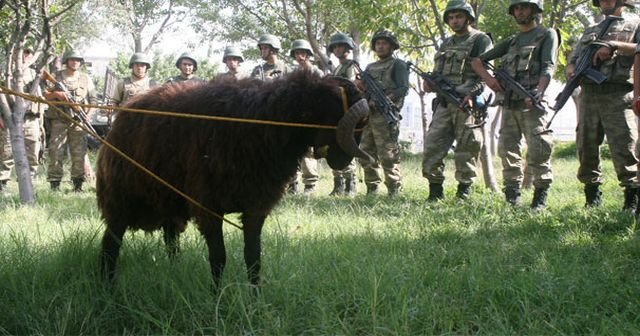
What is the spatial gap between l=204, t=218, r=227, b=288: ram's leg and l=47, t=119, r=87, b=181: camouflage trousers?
6933 millimetres

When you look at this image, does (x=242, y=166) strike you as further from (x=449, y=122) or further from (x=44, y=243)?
(x=449, y=122)

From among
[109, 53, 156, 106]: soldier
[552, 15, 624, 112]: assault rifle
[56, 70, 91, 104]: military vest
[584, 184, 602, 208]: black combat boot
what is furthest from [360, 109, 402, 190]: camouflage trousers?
[56, 70, 91, 104]: military vest

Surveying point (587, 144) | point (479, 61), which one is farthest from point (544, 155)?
point (479, 61)

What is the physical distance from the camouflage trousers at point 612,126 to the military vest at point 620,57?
4.9 inches

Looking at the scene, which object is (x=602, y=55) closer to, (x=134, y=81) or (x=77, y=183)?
(x=134, y=81)

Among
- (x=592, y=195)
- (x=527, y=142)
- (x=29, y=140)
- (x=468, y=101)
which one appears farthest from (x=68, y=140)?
(x=592, y=195)

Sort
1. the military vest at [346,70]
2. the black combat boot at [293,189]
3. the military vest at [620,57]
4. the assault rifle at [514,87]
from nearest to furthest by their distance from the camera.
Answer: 1. the military vest at [620,57]
2. the assault rifle at [514,87]
3. the military vest at [346,70]
4. the black combat boot at [293,189]

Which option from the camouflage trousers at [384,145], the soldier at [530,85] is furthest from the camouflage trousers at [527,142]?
the camouflage trousers at [384,145]

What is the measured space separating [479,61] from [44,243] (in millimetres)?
4948

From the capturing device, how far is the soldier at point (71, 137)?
980 cm

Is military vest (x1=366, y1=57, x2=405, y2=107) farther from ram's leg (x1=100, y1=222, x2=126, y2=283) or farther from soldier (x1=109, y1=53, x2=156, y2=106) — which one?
ram's leg (x1=100, y1=222, x2=126, y2=283)

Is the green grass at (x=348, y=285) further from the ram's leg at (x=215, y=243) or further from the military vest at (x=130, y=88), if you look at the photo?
the military vest at (x=130, y=88)

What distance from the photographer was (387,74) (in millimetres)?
8203

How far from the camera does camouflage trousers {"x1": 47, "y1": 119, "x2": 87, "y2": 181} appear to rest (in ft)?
32.1
